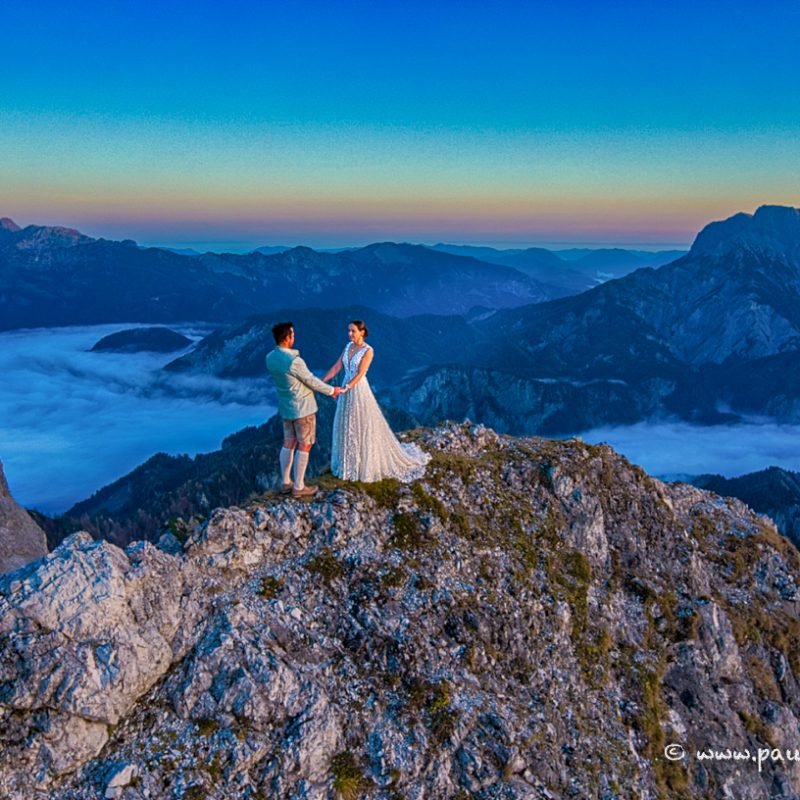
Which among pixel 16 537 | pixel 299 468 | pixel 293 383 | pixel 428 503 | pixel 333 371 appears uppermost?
pixel 333 371

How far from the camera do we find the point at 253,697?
18719 mm

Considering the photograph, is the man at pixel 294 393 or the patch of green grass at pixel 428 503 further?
the patch of green grass at pixel 428 503

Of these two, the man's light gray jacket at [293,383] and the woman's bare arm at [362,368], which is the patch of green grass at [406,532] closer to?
the woman's bare arm at [362,368]

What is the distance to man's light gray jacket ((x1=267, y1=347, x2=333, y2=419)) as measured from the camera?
2142 cm

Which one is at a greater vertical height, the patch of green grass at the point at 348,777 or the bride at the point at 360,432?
the bride at the point at 360,432

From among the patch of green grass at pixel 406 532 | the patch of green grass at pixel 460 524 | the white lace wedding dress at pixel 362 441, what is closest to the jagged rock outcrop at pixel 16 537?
the white lace wedding dress at pixel 362 441

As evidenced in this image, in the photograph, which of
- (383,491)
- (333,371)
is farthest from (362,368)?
(383,491)

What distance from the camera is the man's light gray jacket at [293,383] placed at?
70.3ft

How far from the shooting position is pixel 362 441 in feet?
83.5

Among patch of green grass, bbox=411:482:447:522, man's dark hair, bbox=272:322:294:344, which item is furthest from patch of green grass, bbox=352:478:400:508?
man's dark hair, bbox=272:322:294:344

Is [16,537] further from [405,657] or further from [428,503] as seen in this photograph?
[405,657]

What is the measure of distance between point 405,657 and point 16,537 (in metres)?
50.2

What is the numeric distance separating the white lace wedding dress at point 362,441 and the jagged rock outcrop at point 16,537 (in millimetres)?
41127

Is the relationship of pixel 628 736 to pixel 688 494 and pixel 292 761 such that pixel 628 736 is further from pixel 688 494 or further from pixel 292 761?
pixel 688 494
